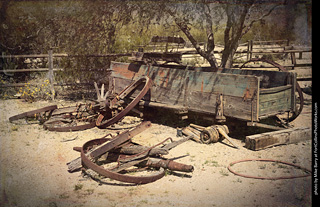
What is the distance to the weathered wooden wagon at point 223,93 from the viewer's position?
5.05 meters

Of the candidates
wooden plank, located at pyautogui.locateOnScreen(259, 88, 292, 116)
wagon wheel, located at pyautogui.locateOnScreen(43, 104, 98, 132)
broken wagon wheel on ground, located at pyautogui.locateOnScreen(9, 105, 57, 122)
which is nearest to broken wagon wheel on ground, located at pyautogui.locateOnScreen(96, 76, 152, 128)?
wagon wheel, located at pyautogui.locateOnScreen(43, 104, 98, 132)

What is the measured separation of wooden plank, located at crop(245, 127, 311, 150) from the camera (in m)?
4.86

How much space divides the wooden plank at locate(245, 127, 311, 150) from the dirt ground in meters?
0.09

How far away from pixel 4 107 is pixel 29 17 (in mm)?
4579

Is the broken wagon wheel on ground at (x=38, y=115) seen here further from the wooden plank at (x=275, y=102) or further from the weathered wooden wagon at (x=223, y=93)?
the wooden plank at (x=275, y=102)

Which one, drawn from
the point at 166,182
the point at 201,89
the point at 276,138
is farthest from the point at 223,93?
the point at 166,182

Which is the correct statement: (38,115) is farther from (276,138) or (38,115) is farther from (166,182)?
(276,138)

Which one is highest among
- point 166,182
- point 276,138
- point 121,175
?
point 276,138

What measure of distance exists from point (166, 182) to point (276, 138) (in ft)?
7.21

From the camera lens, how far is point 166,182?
3.93m

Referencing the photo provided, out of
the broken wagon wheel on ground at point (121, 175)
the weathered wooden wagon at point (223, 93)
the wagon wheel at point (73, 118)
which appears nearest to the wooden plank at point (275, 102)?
the weathered wooden wagon at point (223, 93)

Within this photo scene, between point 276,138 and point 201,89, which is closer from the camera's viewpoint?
point 276,138

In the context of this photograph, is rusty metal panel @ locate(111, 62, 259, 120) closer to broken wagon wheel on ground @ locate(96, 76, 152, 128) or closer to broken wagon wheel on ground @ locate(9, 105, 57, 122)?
broken wagon wheel on ground @ locate(96, 76, 152, 128)

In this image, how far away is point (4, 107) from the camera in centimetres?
797
